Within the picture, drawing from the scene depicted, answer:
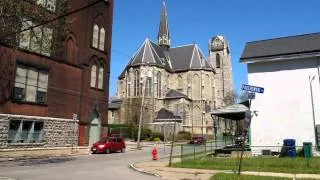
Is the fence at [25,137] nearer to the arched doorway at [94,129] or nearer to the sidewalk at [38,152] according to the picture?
the sidewalk at [38,152]

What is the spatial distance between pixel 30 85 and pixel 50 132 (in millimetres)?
4737

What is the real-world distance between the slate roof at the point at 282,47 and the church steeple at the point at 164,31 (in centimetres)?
7598

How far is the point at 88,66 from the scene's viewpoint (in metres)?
40.8

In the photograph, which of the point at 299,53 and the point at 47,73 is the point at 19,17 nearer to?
the point at 47,73

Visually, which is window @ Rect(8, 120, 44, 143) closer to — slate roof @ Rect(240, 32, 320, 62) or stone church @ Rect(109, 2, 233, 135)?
slate roof @ Rect(240, 32, 320, 62)

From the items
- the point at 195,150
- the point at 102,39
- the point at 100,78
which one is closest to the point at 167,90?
the point at 102,39

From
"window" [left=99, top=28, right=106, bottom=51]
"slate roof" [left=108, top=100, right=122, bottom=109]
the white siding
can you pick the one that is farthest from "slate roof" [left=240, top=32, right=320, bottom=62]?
"slate roof" [left=108, top=100, right=122, bottom=109]

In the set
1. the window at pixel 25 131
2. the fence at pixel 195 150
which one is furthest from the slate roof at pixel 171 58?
the fence at pixel 195 150

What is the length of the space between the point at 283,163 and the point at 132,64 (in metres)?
71.7

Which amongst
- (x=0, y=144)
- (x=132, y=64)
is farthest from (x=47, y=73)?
(x=132, y=64)

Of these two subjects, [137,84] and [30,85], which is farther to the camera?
[137,84]

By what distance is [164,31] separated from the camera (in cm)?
10712

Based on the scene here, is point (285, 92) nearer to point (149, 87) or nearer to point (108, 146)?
point (108, 146)

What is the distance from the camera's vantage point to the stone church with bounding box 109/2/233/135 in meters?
84.2
